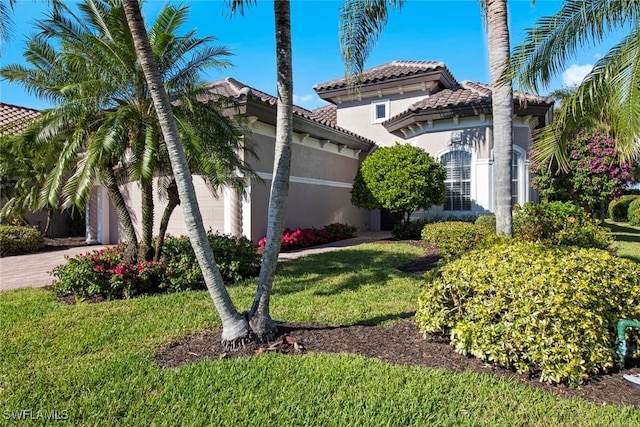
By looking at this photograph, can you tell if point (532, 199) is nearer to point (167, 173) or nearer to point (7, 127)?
point (167, 173)

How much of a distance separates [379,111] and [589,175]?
31.4 ft

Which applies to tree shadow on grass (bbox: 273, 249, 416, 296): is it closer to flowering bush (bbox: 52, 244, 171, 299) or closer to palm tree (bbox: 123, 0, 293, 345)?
flowering bush (bbox: 52, 244, 171, 299)

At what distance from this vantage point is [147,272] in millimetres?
7477

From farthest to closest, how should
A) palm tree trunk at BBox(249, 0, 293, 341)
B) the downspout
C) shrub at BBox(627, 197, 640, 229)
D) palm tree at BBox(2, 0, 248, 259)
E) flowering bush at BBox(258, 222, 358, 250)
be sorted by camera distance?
shrub at BBox(627, 197, 640, 229) < flowering bush at BBox(258, 222, 358, 250) < palm tree at BBox(2, 0, 248, 259) < palm tree trunk at BBox(249, 0, 293, 341) < the downspout

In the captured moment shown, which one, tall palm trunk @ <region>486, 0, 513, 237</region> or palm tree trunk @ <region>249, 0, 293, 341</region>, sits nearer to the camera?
palm tree trunk @ <region>249, 0, 293, 341</region>

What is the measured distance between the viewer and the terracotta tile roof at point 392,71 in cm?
1773

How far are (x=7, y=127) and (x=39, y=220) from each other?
10.9 meters

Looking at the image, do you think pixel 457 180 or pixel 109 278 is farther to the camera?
pixel 457 180

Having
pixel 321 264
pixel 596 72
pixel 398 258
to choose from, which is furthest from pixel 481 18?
pixel 321 264

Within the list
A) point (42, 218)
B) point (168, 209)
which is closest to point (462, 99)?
point (168, 209)

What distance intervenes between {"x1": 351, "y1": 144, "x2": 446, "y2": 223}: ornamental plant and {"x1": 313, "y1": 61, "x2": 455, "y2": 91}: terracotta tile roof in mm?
4652

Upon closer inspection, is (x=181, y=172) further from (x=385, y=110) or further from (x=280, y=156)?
(x=385, y=110)

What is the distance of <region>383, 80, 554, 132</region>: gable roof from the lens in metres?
14.1

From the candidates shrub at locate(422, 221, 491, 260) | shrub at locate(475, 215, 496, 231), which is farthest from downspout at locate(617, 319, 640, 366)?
shrub at locate(475, 215, 496, 231)
